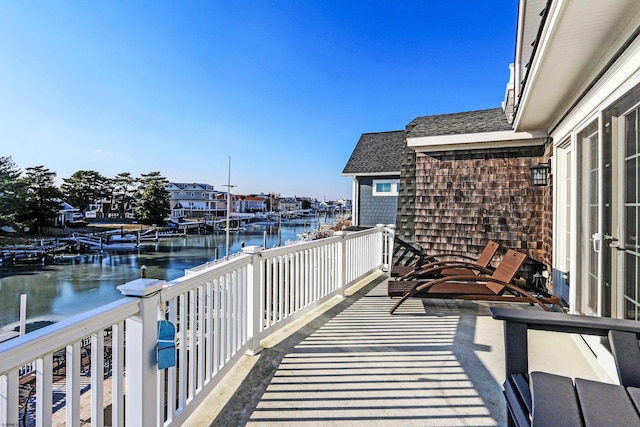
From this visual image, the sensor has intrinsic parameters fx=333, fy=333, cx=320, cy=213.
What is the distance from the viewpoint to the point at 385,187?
1470 centimetres

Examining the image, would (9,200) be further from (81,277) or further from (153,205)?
(153,205)

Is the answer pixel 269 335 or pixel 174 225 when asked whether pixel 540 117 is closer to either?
pixel 269 335

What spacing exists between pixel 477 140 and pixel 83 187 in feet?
211

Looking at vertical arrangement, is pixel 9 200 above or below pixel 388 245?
above

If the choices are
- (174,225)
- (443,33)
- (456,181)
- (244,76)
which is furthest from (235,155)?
(456,181)

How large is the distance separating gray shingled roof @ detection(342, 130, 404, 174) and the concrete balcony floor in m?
11.2

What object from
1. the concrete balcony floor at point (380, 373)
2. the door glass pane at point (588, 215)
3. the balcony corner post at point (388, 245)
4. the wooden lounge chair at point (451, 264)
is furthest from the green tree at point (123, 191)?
the door glass pane at point (588, 215)

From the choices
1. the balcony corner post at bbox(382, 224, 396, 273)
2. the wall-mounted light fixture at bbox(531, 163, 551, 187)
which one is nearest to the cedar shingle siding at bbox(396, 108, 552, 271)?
the wall-mounted light fixture at bbox(531, 163, 551, 187)

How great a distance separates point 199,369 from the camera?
2.17 meters

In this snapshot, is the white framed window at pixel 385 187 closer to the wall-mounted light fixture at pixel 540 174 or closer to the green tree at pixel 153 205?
the wall-mounted light fixture at pixel 540 174

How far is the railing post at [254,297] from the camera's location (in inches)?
113

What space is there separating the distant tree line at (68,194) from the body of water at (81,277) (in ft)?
30.5

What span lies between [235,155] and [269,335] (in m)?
35.5

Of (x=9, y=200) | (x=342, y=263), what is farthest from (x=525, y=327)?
(x=9, y=200)
